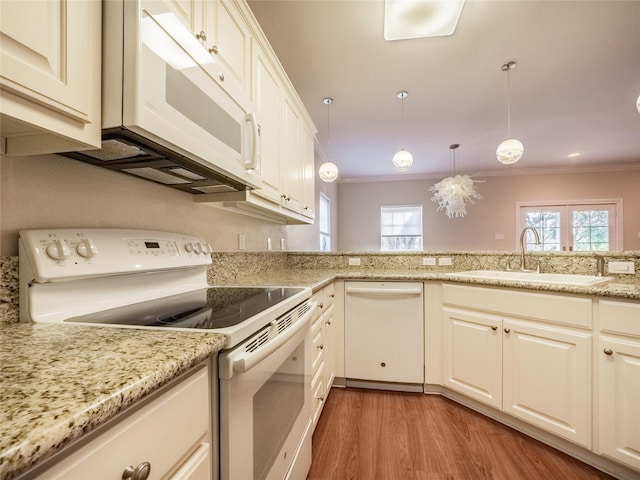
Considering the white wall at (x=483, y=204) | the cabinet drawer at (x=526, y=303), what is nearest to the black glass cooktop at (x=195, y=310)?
the cabinet drawer at (x=526, y=303)

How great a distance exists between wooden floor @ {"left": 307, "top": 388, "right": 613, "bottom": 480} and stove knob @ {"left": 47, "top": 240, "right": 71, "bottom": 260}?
52.6 inches

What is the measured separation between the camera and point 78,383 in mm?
424

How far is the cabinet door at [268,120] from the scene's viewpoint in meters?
1.55

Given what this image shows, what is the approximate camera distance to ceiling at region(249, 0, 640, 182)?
1.92 m

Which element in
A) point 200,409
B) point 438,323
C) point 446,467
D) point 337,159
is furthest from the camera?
point 337,159

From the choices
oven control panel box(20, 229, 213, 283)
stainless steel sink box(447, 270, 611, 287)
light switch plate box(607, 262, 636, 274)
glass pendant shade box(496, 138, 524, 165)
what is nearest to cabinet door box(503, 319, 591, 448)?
stainless steel sink box(447, 270, 611, 287)

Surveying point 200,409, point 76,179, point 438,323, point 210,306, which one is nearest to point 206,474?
point 200,409

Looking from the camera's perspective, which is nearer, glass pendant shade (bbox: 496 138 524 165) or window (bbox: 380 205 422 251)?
glass pendant shade (bbox: 496 138 524 165)

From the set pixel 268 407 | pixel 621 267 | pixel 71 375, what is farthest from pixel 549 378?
pixel 71 375

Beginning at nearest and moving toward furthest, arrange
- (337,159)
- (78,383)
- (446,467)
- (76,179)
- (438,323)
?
(78,383) → (76,179) → (446,467) → (438,323) → (337,159)

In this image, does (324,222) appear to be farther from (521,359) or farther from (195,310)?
(195,310)

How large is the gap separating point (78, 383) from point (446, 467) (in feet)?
5.34

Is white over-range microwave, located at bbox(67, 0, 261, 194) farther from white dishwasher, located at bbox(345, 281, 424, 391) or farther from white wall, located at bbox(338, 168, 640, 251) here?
white wall, located at bbox(338, 168, 640, 251)

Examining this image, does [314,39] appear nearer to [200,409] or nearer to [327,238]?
[200,409]
